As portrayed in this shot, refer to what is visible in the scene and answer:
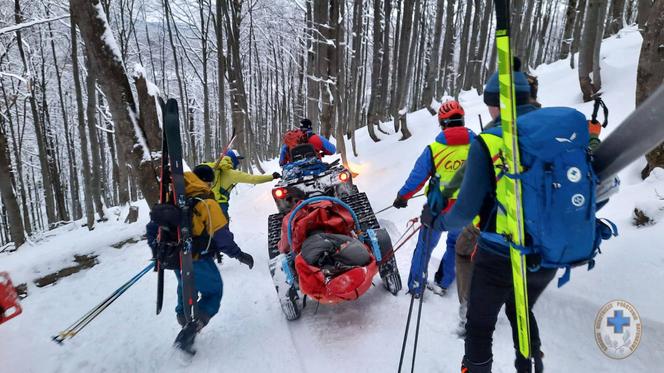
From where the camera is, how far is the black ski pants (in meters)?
Answer: 2.08

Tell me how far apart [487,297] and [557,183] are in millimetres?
806

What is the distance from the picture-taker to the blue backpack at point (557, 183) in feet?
5.67

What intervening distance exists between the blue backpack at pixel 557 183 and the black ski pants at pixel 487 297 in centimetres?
27

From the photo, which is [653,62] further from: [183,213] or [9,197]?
[9,197]

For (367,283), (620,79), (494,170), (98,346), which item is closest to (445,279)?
(367,283)

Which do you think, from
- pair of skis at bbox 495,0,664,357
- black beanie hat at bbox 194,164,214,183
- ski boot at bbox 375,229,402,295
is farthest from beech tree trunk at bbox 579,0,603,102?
black beanie hat at bbox 194,164,214,183

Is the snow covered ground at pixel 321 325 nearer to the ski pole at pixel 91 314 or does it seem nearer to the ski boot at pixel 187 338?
the ski boot at pixel 187 338

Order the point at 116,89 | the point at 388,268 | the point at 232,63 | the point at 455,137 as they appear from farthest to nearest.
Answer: the point at 232,63 → the point at 116,89 → the point at 388,268 → the point at 455,137

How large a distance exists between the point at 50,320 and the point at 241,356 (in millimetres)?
2859

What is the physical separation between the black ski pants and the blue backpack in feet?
0.87

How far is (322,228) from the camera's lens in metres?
4.09

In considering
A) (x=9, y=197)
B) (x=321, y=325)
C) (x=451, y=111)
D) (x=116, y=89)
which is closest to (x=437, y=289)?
(x=321, y=325)

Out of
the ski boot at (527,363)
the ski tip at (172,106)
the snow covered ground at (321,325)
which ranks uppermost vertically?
the ski tip at (172,106)

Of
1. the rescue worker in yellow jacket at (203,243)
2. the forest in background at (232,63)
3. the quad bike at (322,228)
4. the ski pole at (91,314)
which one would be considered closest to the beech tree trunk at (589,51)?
the forest in background at (232,63)
